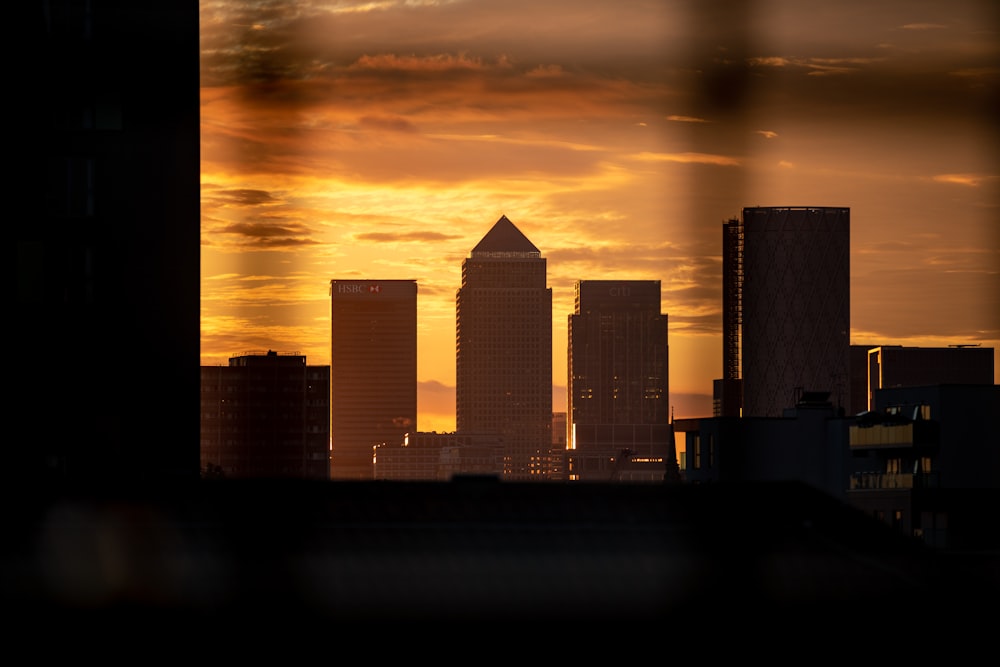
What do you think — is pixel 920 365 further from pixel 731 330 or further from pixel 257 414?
pixel 257 414

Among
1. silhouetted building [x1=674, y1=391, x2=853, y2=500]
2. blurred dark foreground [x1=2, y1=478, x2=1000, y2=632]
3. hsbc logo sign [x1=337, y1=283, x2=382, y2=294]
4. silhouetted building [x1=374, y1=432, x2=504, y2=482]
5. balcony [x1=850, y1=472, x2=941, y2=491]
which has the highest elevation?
hsbc logo sign [x1=337, y1=283, x2=382, y2=294]

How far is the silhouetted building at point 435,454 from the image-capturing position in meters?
173

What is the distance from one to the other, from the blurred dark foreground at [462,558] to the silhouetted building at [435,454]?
147m

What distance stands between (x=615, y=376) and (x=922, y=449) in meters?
132

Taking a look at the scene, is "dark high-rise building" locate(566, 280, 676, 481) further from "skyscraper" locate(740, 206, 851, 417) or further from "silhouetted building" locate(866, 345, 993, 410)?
"silhouetted building" locate(866, 345, 993, 410)

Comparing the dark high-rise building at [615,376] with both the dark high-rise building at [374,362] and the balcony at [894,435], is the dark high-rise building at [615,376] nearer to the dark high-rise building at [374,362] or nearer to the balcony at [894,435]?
the dark high-rise building at [374,362]

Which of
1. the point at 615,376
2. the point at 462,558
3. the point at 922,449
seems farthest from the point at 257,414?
the point at 615,376

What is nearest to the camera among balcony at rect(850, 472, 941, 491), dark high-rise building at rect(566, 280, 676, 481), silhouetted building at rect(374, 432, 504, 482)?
balcony at rect(850, 472, 941, 491)

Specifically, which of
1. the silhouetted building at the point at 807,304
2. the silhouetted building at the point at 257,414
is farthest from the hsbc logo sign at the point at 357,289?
the silhouetted building at the point at 257,414

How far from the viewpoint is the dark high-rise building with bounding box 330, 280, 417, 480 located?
175375 millimetres

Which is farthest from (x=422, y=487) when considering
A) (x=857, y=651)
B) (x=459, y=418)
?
(x=459, y=418)

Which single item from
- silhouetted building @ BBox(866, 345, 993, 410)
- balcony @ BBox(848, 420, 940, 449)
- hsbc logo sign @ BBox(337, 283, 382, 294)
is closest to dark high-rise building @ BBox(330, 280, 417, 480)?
hsbc logo sign @ BBox(337, 283, 382, 294)

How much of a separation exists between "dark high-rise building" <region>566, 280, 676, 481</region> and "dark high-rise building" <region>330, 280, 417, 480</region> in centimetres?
2023

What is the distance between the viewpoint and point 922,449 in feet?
139
